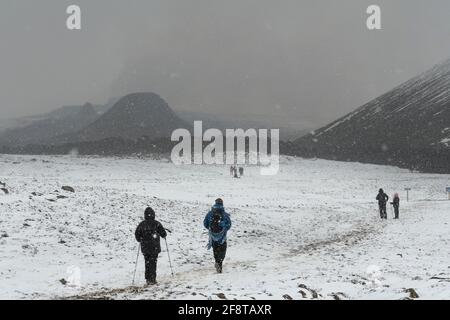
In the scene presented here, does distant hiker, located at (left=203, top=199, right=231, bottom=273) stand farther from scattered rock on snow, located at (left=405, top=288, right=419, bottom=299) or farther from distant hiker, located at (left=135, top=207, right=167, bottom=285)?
scattered rock on snow, located at (left=405, top=288, right=419, bottom=299)

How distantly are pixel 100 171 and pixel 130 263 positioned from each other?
161ft

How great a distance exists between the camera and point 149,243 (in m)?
12.8

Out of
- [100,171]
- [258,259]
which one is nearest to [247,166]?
[100,171]

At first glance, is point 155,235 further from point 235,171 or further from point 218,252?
point 235,171

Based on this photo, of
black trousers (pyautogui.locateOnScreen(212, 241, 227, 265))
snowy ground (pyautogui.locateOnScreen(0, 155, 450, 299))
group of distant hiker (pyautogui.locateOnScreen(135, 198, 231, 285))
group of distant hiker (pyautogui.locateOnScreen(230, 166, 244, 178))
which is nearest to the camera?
snowy ground (pyautogui.locateOnScreen(0, 155, 450, 299))

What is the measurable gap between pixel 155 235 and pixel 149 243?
11.9 inches

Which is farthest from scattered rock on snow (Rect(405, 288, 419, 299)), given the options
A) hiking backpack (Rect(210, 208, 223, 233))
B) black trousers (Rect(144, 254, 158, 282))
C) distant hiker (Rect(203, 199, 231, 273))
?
black trousers (Rect(144, 254, 158, 282))

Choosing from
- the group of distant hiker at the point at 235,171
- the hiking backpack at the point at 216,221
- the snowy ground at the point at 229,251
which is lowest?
the snowy ground at the point at 229,251

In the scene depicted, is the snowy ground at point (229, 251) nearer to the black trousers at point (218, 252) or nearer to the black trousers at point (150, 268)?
the black trousers at point (150, 268)

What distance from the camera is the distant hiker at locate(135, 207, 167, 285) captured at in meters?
12.5

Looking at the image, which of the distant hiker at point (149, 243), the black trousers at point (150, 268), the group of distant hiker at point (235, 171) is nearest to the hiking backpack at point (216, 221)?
the distant hiker at point (149, 243)

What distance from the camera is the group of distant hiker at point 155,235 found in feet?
41.5

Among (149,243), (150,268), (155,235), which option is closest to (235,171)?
(155,235)

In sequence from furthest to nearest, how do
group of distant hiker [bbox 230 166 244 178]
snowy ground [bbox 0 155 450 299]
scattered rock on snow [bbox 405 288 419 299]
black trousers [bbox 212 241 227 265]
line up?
group of distant hiker [bbox 230 166 244 178], black trousers [bbox 212 241 227 265], snowy ground [bbox 0 155 450 299], scattered rock on snow [bbox 405 288 419 299]
